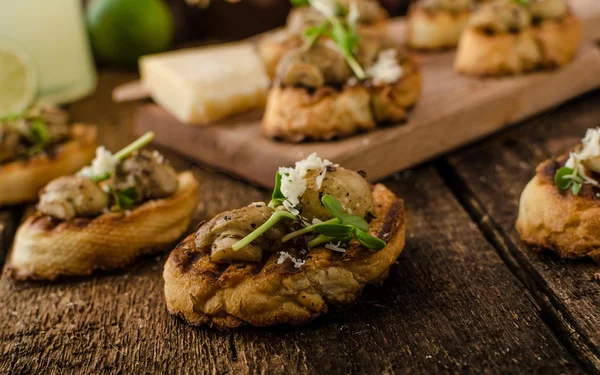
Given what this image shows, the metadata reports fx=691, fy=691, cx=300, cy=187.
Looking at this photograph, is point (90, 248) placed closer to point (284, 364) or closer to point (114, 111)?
point (284, 364)

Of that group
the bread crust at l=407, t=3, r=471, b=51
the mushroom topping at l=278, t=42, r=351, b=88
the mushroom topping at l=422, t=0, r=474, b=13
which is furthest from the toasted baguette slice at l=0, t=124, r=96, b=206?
the mushroom topping at l=422, t=0, r=474, b=13

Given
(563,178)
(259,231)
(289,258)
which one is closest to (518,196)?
(563,178)

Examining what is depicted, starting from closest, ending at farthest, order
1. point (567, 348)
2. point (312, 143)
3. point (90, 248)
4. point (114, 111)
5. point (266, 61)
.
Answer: point (567, 348)
point (90, 248)
point (312, 143)
point (266, 61)
point (114, 111)

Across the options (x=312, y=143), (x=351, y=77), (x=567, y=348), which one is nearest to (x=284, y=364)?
(x=567, y=348)

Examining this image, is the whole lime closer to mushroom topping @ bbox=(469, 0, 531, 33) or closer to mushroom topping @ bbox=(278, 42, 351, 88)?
mushroom topping @ bbox=(278, 42, 351, 88)

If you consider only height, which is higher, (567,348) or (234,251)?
(234,251)

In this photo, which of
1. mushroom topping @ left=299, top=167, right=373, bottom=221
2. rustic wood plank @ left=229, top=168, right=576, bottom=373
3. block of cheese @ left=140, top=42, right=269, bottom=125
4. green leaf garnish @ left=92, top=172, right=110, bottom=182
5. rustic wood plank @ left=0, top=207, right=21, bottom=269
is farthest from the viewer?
block of cheese @ left=140, top=42, right=269, bottom=125

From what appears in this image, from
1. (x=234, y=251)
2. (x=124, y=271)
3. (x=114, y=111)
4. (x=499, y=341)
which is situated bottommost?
(x=114, y=111)
